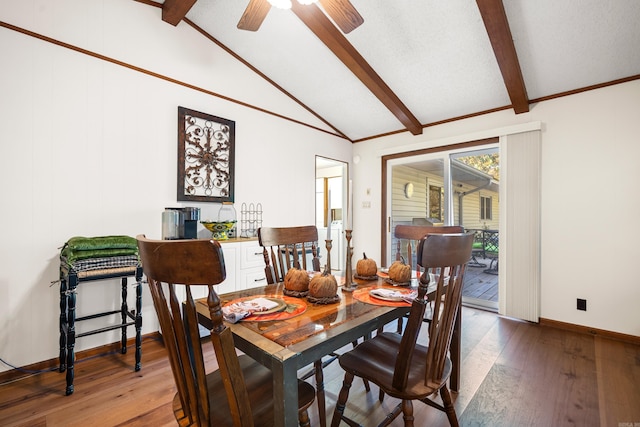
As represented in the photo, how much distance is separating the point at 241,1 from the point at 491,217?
149 inches

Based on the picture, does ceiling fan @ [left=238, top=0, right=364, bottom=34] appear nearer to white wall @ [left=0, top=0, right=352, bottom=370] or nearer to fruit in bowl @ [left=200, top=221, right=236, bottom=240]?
white wall @ [left=0, top=0, right=352, bottom=370]

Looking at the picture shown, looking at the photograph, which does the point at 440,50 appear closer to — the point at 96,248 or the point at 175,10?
the point at 175,10

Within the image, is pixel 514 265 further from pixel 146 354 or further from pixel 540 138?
pixel 146 354

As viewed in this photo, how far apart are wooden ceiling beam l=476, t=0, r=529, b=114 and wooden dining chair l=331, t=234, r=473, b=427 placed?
204 cm

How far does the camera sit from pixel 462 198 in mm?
3986

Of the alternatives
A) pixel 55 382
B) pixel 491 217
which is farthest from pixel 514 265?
pixel 55 382

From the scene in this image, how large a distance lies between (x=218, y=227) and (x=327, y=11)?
2103 millimetres

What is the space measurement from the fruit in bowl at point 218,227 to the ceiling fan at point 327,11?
175 centimetres

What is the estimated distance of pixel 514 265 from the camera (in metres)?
3.28

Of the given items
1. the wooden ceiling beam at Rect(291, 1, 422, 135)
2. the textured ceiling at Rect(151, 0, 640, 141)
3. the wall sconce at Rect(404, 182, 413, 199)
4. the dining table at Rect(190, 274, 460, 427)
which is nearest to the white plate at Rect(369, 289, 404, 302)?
the dining table at Rect(190, 274, 460, 427)

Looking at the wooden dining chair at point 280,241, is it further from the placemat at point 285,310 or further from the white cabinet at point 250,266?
the white cabinet at point 250,266

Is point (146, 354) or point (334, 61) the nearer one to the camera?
point (146, 354)

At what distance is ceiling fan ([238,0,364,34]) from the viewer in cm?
187

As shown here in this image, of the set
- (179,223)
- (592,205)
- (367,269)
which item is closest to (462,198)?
(592,205)
